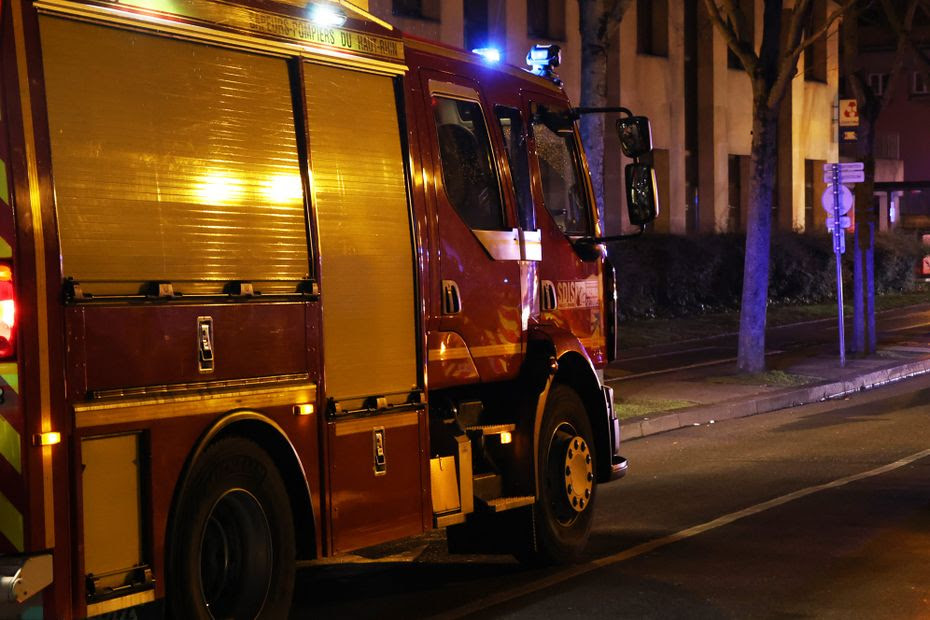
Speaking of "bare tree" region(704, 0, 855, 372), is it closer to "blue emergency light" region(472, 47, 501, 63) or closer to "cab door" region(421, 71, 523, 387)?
"blue emergency light" region(472, 47, 501, 63)

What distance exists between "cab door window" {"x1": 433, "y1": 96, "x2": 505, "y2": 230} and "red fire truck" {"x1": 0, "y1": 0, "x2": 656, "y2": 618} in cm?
2

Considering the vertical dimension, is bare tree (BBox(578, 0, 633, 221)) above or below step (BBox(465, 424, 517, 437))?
above

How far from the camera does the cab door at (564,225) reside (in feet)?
29.8

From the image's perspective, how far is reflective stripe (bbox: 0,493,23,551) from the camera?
5168 millimetres

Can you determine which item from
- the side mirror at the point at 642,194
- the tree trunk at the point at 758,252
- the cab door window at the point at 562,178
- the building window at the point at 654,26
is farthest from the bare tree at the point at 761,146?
the building window at the point at 654,26

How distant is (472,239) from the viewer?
816cm

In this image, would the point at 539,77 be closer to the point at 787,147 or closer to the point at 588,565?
the point at 588,565

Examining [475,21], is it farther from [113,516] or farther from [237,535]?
[113,516]

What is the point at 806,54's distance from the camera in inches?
1735

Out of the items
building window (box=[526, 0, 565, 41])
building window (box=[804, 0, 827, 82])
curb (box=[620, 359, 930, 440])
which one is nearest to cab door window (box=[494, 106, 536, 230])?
curb (box=[620, 359, 930, 440])

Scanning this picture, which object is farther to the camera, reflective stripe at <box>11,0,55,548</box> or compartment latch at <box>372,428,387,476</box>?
compartment latch at <box>372,428,387,476</box>

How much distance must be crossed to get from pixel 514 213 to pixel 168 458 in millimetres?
3424

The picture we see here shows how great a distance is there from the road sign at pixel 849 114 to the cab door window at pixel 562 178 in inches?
647

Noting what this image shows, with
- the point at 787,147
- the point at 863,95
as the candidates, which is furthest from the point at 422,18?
the point at 787,147
